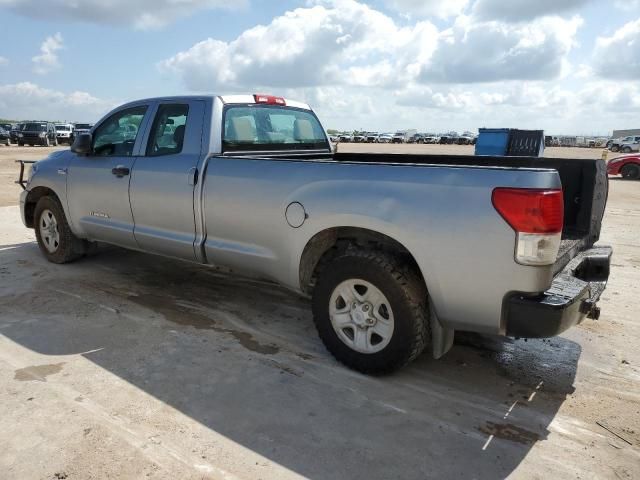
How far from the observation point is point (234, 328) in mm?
4250

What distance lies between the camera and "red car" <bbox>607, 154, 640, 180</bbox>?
769 inches

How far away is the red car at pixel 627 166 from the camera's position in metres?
19.5

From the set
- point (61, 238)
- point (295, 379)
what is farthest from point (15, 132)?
point (295, 379)

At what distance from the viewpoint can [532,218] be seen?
266 cm

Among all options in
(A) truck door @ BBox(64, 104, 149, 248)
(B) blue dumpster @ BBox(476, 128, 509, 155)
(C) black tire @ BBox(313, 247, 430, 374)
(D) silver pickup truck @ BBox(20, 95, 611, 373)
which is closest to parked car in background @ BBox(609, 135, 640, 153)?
(B) blue dumpster @ BBox(476, 128, 509, 155)

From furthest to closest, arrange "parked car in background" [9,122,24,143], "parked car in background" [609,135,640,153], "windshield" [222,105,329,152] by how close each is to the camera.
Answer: "parked car in background" [609,135,640,153]
"parked car in background" [9,122,24,143]
"windshield" [222,105,329,152]

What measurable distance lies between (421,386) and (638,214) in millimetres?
9707

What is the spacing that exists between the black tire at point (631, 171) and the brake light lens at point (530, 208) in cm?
2015

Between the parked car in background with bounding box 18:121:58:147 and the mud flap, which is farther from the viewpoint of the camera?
the parked car in background with bounding box 18:121:58:147

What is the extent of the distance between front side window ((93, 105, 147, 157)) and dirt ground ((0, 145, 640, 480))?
1480 millimetres

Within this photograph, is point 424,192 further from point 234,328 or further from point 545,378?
point 234,328

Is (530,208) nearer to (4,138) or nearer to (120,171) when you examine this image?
(120,171)

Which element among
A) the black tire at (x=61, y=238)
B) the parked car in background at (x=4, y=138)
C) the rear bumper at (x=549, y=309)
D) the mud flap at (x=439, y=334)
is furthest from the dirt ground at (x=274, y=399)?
the parked car in background at (x=4, y=138)

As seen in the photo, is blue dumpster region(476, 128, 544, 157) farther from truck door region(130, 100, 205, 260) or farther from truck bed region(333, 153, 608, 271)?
truck door region(130, 100, 205, 260)
